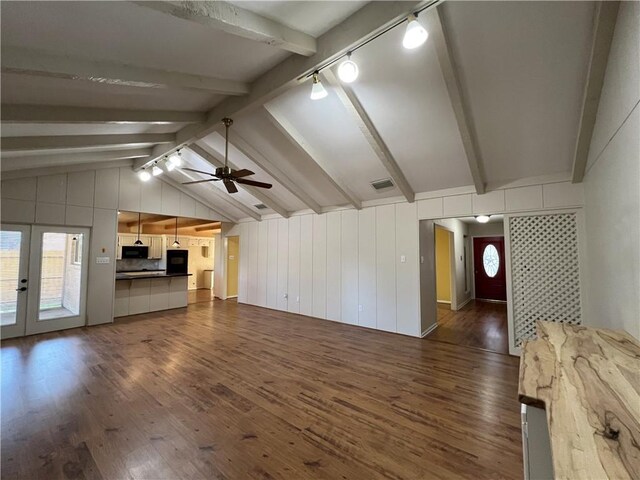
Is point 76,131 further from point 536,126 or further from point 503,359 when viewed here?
point 503,359

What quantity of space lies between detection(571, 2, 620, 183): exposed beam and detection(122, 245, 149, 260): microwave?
11.0 m

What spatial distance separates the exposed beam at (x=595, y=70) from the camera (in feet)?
6.64

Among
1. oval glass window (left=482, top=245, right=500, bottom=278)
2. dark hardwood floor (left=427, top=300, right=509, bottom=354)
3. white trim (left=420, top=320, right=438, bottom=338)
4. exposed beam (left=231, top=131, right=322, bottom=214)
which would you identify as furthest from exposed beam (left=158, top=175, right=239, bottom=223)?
oval glass window (left=482, top=245, right=500, bottom=278)

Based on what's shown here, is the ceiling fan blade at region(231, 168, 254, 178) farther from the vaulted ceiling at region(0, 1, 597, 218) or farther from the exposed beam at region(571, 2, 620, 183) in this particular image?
the exposed beam at region(571, 2, 620, 183)

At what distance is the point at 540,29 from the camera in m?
2.25

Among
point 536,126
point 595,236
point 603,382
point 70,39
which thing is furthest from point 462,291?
point 70,39

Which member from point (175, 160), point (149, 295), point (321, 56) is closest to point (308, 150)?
point (321, 56)

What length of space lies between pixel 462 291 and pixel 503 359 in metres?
4.45

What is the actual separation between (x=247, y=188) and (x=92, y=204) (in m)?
3.33

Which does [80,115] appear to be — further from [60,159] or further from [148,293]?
[148,293]

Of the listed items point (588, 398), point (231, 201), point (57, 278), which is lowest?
point (588, 398)

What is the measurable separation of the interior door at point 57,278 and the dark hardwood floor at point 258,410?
29.8 inches

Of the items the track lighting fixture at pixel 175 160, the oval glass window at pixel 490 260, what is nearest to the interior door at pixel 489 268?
the oval glass window at pixel 490 260

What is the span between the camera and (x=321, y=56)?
104 inches
